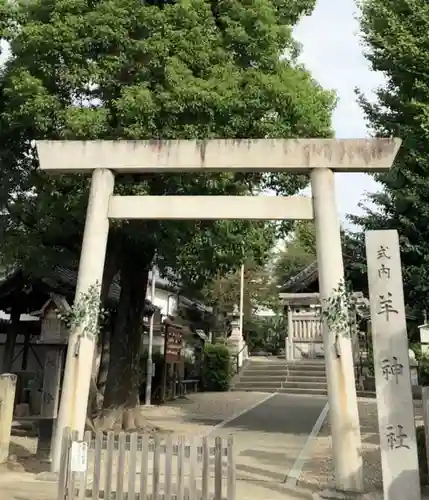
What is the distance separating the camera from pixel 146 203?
9023mm

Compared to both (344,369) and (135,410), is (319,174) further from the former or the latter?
(135,410)

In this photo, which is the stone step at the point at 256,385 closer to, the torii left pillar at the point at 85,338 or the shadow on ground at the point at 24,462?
the shadow on ground at the point at 24,462

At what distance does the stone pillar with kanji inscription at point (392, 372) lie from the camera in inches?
275

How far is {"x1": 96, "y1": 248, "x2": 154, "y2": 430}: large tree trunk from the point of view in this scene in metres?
12.9

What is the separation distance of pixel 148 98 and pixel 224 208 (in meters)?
2.71

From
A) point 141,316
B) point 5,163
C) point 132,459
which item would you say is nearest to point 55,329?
point 141,316

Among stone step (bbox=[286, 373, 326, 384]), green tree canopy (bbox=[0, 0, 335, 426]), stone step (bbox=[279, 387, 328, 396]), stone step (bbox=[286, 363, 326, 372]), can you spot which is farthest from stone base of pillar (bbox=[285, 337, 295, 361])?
green tree canopy (bbox=[0, 0, 335, 426])

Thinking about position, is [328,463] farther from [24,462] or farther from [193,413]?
[193,413]

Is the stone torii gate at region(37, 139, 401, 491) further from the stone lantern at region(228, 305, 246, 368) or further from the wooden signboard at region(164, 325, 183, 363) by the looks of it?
the stone lantern at region(228, 305, 246, 368)

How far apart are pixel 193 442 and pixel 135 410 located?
7.16m

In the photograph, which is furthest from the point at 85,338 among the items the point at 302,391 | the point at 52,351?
the point at 302,391

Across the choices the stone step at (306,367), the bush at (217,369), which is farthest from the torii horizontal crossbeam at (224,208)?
the stone step at (306,367)

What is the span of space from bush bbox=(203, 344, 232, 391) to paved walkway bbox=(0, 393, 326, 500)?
153cm

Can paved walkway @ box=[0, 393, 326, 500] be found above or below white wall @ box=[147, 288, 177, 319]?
below
